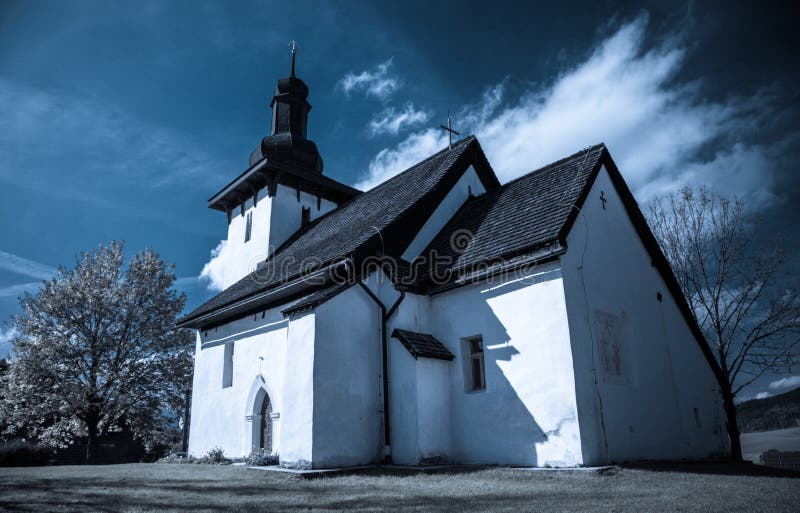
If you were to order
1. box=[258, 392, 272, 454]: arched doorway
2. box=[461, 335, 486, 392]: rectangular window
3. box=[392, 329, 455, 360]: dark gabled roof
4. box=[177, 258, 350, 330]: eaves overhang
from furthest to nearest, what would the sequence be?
box=[258, 392, 272, 454]: arched doorway < box=[177, 258, 350, 330]: eaves overhang < box=[461, 335, 486, 392]: rectangular window < box=[392, 329, 455, 360]: dark gabled roof

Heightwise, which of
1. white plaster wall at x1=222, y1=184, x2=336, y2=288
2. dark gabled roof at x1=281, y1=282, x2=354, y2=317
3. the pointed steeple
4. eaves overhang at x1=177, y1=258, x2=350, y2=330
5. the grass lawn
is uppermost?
the pointed steeple

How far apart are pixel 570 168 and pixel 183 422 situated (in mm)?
22172

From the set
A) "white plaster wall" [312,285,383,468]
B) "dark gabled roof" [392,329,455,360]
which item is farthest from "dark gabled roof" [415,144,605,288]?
"white plaster wall" [312,285,383,468]

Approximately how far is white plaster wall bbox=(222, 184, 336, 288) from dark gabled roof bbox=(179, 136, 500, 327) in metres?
0.71

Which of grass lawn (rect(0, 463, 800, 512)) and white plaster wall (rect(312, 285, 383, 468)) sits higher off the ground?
white plaster wall (rect(312, 285, 383, 468))

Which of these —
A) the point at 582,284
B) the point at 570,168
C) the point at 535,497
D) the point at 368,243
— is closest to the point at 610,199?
the point at 570,168

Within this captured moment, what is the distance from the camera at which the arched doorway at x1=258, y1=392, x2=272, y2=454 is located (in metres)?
14.3

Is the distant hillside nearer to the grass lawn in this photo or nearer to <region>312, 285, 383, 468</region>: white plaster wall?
the grass lawn

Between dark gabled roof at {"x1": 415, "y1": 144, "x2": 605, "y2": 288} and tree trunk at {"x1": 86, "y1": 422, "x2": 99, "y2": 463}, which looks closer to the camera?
dark gabled roof at {"x1": 415, "y1": 144, "x2": 605, "y2": 288}

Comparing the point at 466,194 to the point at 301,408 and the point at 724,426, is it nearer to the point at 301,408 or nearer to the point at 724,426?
the point at 301,408

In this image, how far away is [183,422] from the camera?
25.8 meters

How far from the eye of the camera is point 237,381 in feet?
51.7

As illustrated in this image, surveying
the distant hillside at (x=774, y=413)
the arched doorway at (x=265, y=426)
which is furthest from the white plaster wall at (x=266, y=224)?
the distant hillside at (x=774, y=413)

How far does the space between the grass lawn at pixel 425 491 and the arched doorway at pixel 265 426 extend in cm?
421
